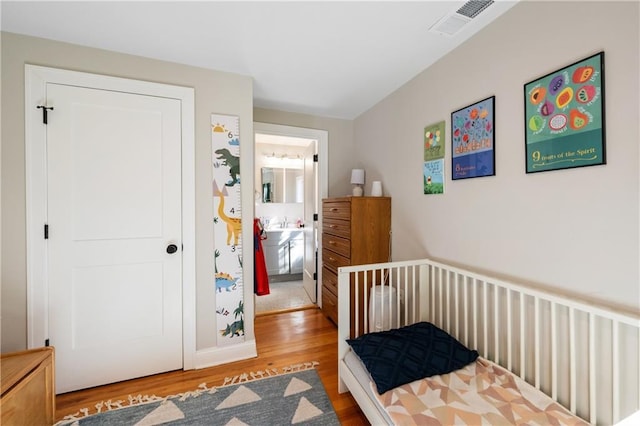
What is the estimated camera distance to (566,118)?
116 cm

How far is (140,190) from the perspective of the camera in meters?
1.83

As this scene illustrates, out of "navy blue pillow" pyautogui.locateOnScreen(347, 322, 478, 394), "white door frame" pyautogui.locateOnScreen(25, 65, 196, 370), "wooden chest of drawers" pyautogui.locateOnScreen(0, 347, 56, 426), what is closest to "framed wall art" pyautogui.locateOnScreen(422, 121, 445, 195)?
"navy blue pillow" pyautogui.locateOnScreen(347, 322, 478, 394)

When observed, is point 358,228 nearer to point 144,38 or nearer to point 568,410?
point 568,410

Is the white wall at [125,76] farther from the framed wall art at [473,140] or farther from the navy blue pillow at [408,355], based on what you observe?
the framed wall art at [473,140]

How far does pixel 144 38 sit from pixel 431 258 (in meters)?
2.51

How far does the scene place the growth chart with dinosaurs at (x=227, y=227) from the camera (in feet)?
6.66

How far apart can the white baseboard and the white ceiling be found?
222cm

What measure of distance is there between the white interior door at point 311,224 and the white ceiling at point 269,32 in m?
1.21

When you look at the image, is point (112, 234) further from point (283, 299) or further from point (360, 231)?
point (283, 299)

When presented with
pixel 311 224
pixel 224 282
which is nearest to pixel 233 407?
pixel 224 282

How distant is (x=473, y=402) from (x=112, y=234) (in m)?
2.31

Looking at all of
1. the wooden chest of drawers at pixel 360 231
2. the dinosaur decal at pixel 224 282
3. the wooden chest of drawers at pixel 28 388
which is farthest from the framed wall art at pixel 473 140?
the wooden chest of drawers at pixel 28 388

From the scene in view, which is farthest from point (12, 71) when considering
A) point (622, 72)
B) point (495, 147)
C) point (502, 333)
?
point (502, 333)

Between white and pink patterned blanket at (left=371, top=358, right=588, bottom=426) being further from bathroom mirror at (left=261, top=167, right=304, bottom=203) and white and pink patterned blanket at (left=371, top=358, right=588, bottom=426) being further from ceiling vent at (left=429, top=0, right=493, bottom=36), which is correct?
bathroom mirror at (left=261, top=167, right=304, bottom=203)
